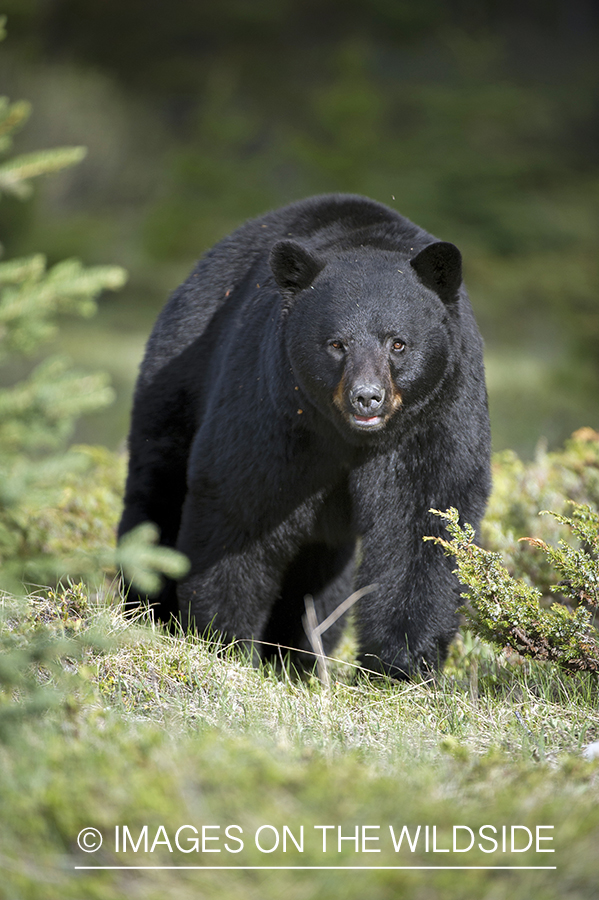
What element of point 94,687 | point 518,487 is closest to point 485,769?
point 94,687

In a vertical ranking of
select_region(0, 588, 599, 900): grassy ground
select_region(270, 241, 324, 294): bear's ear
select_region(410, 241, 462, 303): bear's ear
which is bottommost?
select_region(0, 588, 599, 900): grassy ground

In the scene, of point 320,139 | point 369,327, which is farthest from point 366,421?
point 320,139

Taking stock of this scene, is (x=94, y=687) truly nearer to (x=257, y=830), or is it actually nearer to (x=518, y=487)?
(x=257, y=830)

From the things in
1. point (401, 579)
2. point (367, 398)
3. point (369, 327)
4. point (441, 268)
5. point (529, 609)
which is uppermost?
point (441, 268)

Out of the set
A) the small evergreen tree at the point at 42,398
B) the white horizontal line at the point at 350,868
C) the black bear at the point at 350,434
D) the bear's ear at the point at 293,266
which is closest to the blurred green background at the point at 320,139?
the black bear at the point at 350,434

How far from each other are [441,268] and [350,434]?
0.70 meters

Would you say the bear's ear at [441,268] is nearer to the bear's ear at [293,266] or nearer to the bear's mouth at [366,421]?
the bear's ear at [293,266]

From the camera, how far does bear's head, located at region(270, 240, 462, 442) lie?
2.96 metres

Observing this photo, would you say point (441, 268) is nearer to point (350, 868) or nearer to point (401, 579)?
point (401, 579)

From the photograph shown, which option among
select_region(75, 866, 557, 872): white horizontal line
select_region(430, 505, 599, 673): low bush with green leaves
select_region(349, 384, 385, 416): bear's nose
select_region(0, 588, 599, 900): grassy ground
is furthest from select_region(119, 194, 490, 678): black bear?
select_region(75, 866, 557, 872): white horizontal line

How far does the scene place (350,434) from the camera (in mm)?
3055

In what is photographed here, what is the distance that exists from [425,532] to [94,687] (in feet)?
4.28

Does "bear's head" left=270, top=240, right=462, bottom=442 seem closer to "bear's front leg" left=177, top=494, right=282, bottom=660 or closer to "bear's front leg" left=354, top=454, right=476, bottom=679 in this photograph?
"bear's front leg" left=354, top=454, right=476, bottom=679

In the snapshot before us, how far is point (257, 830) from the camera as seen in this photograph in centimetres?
149
